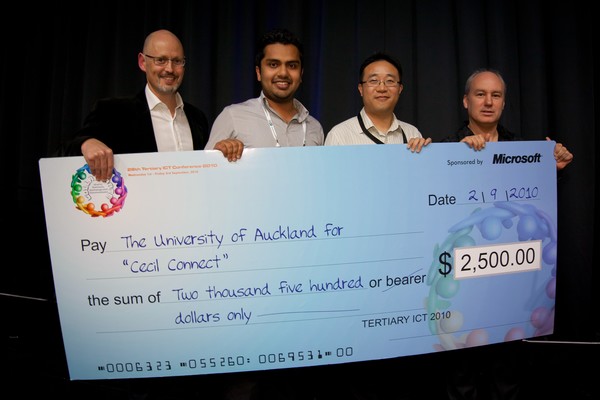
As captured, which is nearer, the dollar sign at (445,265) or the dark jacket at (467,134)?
the dollar sign at (445,265)

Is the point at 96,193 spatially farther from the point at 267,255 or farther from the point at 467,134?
the point at 467,134

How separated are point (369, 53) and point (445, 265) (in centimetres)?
150

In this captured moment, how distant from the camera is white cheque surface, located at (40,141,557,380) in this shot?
1.46m

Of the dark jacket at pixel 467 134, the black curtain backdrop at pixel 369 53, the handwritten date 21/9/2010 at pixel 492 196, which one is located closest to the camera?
the handwritten date 21/9/2010 at pixel 492 196

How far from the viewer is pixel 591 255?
8.59 ft

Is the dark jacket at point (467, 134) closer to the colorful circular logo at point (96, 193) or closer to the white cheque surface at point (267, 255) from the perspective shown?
the white cheque surface at point (267, 255)

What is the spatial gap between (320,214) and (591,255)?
2.10 m

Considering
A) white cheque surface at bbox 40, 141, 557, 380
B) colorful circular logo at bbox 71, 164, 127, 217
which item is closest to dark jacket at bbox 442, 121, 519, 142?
white cheque surface at bbox 40, 141, 557, 380

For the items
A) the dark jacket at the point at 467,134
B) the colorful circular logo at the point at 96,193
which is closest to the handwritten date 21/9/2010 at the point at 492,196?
the dark jacket at the point at 467,134

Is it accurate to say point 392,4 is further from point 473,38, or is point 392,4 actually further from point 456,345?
point 456,345

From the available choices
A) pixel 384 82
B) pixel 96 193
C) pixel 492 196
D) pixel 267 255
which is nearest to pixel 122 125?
pixel 96 193

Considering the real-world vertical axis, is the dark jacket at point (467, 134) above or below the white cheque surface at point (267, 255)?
above

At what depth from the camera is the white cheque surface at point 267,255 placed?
1457mm

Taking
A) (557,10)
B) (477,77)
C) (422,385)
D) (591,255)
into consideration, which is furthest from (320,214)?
(557,10)
